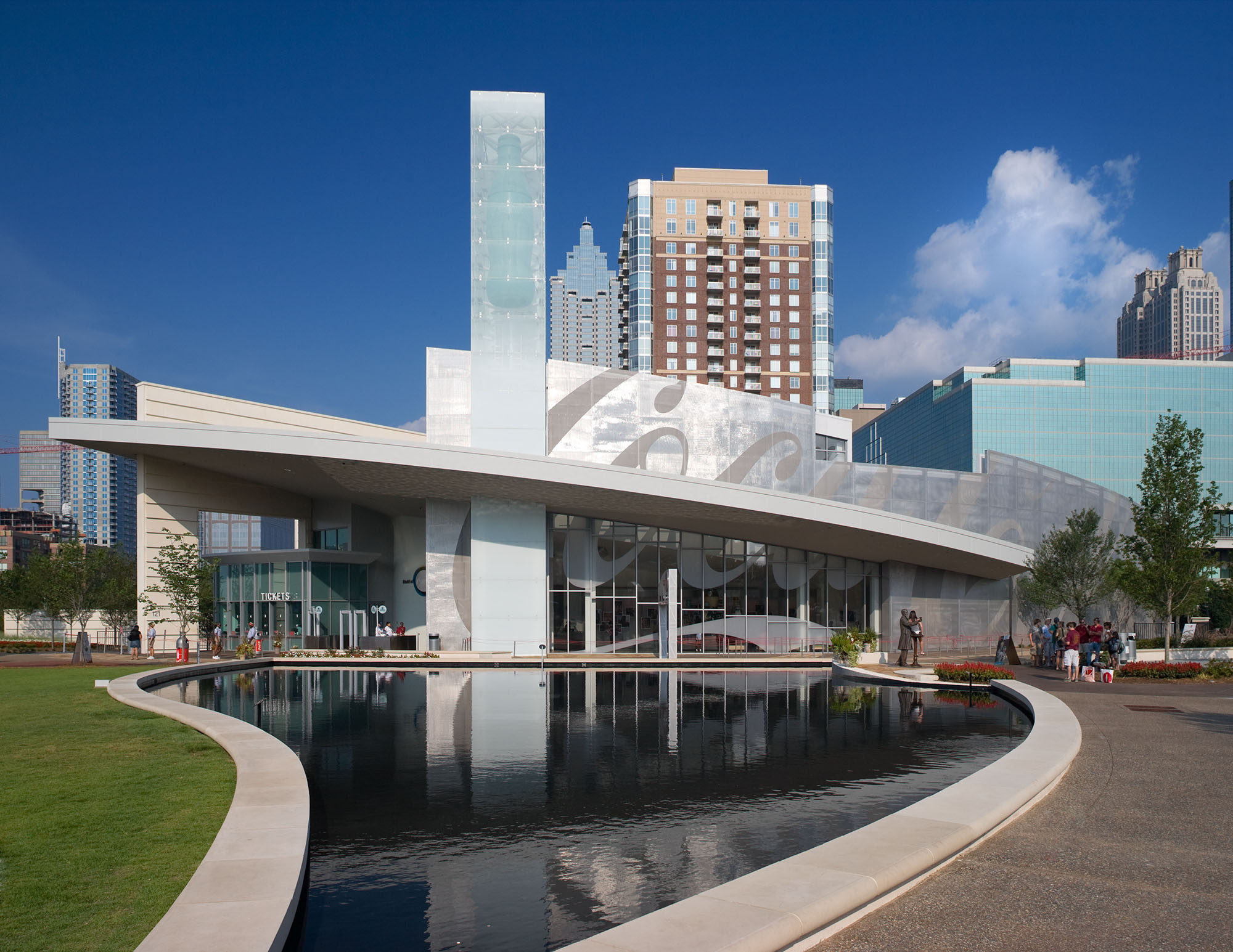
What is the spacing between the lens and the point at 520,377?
125 ft

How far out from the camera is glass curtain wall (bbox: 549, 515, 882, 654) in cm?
3925

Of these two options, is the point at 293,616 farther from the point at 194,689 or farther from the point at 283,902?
the point at 283,902

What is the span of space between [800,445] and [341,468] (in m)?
20.5

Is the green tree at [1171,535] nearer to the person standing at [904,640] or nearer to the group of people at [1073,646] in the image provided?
the group of people at [1073,646]

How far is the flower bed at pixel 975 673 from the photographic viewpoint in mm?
23391

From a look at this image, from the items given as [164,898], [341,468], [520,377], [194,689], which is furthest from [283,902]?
[520,377]

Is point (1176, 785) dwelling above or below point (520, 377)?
below

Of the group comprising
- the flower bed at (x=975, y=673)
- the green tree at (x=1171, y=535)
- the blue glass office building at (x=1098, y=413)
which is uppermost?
the blue glass office building at (x=1098, y=413)

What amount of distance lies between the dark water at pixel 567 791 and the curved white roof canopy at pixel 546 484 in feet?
37.5

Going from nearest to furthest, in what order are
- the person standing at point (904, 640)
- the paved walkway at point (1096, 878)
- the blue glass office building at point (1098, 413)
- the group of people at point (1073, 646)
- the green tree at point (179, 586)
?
the paved walkway at point (1096, 878)
the group of people at point (1073, 646)
the person standing at point (904, 640)
the green tree at point (179, 586)
the blue glass office building at point (1098, 413)

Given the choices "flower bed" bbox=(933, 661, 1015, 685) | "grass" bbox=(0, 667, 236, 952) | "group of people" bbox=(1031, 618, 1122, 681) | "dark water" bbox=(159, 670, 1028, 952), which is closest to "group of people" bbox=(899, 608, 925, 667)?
"group of people" bbox=(1031, 618, 1122, 681)

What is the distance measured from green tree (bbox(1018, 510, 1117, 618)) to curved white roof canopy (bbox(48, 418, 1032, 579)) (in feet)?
6.28

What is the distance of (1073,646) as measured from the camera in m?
26.4

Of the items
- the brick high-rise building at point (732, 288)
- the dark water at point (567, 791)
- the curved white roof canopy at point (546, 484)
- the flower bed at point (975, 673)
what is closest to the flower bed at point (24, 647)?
the curved white roof canopy at point (546, 484)
